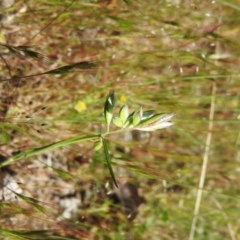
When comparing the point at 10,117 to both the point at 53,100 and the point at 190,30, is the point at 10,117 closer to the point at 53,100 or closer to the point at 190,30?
the point at 53,100

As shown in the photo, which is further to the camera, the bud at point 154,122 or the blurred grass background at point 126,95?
the blurred grass background at point 126,95

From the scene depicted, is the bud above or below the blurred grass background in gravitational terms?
above

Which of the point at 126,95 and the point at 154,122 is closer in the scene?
the point at 154,122

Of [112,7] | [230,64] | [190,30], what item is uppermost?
[112,7]

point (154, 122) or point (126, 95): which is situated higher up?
point (154, 122)

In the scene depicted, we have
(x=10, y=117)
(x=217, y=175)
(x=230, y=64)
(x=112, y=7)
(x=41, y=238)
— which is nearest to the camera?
(x=41, y=238)

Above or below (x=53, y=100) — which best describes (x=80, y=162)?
below

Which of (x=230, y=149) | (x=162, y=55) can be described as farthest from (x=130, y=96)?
(x=230, y=149)

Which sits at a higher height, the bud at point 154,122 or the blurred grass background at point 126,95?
the bud at point 154,122
